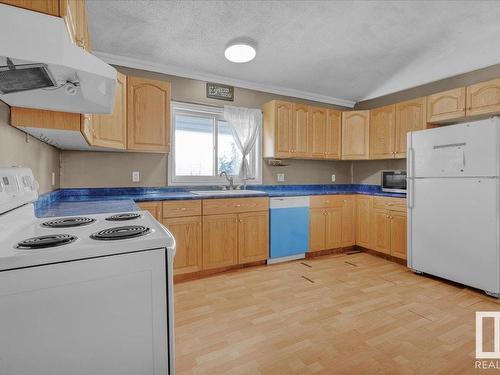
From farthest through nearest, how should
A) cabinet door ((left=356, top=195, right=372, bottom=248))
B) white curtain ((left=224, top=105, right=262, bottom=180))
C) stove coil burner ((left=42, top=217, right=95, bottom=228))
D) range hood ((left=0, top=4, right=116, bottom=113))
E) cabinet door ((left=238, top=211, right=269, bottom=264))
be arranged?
cabinet door ((left=356, top=195, right=372, bottom=248)), white curtain ((left=224, top=105, right=262, bottom=180)), cabinet door ((left=238, top=211, right=269, bottom=264)), stove coil burner ((left=42, top=217, right=95, bottom=228)), range hood ((left=0, top=4, right=116, bottom=113))

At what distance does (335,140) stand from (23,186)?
12.4 feet

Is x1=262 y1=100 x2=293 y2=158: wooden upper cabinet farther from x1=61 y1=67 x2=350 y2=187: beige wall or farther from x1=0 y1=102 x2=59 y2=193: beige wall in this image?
x1=0 y1=102 x2=59 y2=193: beige wall

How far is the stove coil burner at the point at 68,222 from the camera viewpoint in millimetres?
1245

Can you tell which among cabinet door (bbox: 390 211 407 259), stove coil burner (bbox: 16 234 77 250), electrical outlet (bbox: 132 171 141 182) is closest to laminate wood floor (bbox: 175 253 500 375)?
cabinet door (bbox: 390 211 407 259)

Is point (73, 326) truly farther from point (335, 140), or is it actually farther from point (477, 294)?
point (335, 140)

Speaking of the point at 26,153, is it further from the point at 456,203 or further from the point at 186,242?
the point at 456,203

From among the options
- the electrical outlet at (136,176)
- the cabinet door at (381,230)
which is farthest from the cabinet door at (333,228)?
the electrical outlet at (136,176)

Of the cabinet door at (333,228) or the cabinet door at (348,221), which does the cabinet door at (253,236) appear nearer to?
the cabinet door at (333,228)

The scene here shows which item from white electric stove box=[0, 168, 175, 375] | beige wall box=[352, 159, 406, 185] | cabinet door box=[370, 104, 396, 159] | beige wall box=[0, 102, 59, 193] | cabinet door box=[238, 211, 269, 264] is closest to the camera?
white electric stove box=[0, 168, 175, 375]

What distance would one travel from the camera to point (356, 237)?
4.11 meters

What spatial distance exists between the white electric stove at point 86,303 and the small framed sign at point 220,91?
283 centimetres

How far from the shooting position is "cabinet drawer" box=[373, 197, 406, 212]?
3.43 metres

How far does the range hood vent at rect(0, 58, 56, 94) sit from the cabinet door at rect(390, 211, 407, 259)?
3612 mm

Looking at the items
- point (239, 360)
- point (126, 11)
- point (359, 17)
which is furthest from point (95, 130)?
point (359, 17)
